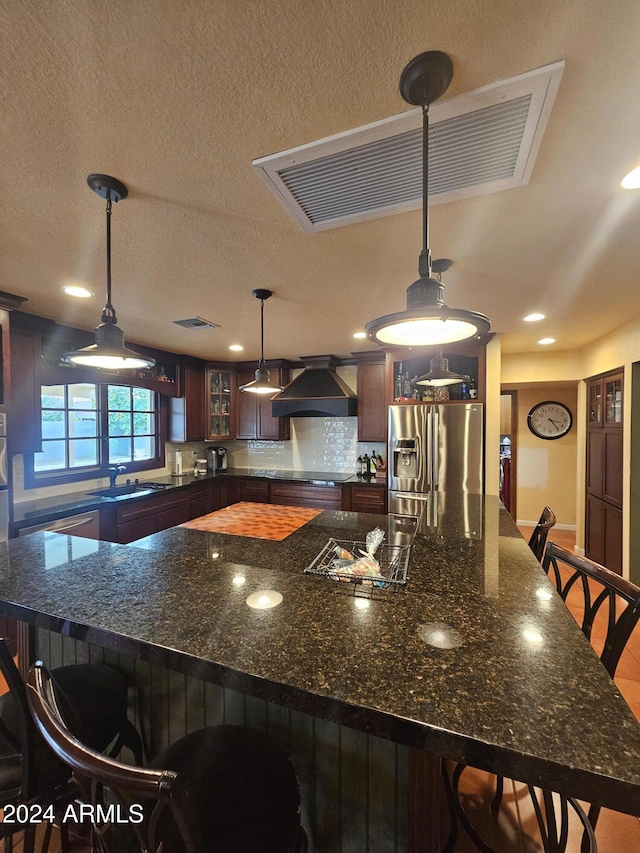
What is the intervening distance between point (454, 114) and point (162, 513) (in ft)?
12.8

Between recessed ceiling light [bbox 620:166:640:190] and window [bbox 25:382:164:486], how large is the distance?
4.02 m

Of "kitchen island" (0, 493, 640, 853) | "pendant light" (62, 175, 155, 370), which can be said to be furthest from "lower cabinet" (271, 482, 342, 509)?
"pendant light" (62, 175, 155, 370)

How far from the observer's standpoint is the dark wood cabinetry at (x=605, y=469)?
126 inches

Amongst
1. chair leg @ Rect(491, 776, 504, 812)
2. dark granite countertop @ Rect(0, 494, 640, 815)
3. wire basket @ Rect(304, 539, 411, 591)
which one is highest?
dark granite countertop @ Rect(0, 494, 640, 815)

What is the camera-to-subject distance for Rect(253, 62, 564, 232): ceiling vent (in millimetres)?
905

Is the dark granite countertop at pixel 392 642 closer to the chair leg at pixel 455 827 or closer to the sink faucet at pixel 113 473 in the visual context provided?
the chair leg at pixel 455 827

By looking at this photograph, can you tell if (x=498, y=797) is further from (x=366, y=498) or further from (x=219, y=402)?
(x=219, y=402)

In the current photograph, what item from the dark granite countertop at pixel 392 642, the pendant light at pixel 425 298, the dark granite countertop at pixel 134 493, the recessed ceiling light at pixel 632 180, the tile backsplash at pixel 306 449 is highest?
the recessed ceiling light at pixel 632 180

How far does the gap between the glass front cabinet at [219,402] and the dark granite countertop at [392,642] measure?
3350 millimetres

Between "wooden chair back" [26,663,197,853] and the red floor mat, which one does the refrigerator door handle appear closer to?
the red floor mat

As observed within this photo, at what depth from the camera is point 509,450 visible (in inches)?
223

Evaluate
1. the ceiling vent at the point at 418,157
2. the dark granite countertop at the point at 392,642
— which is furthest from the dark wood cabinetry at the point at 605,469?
the ceiling vent at the point at 418,157

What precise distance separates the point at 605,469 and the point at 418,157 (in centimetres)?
374

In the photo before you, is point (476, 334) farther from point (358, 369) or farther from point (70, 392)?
point (70, 392)
